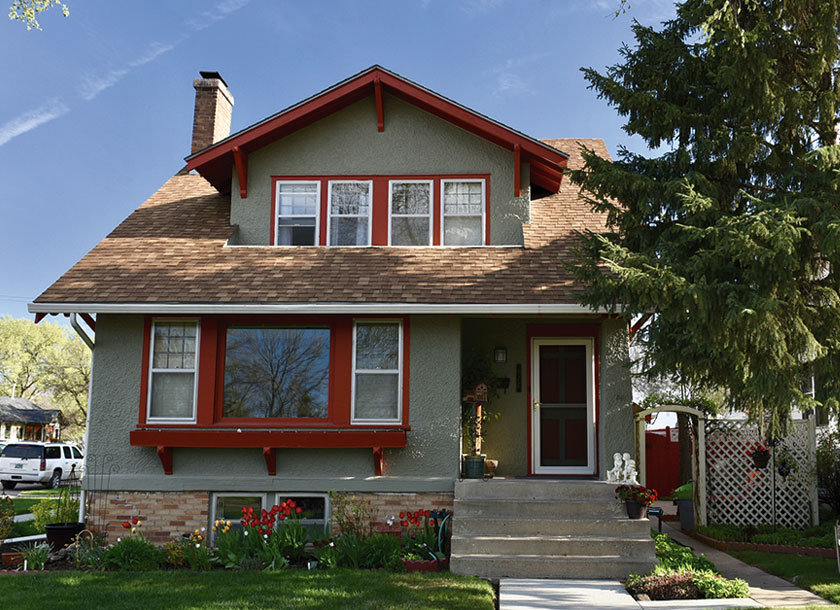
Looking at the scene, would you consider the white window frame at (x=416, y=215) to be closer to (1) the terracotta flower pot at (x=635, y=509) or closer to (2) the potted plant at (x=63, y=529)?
(1) the terracotta flower pot at (x=635, y=509)

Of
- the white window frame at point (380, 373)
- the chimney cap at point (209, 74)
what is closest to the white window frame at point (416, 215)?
the white window frame at point (380, 373)

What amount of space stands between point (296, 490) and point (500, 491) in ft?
9.02

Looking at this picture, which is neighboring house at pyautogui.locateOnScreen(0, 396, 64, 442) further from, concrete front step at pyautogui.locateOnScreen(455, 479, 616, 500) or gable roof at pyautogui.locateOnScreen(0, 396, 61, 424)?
concrete front step at pyautogui.locateOnScreen(455, 479, 616, 500)

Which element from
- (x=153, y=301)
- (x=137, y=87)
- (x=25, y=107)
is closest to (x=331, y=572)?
(x=153, y=301)

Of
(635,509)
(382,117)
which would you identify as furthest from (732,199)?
(382,117)

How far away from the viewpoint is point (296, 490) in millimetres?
10414

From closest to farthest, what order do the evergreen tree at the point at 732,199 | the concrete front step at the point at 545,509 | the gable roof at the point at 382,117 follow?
the evergreen tree at the point at 732,199, the concrete front step at the point at 545,509, the gable roof at the point at 382,117

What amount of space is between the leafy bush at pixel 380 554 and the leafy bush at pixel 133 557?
2483 millimetres

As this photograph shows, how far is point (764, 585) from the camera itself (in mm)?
8492

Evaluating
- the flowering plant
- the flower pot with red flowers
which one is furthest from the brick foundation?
the flower pot with red flowers

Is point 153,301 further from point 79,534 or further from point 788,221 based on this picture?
point 788,221

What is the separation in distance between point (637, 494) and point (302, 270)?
5.54 m

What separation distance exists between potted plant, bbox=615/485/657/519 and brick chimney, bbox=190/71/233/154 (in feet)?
33.7

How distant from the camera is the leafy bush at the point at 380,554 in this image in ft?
29.8
